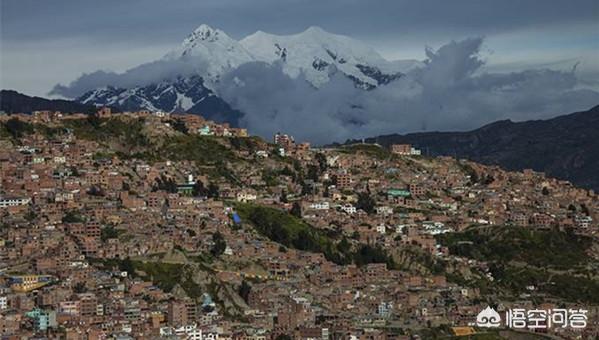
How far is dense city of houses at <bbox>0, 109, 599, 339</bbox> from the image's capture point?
70750 millimetres

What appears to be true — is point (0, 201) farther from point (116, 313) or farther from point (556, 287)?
point (556, 287)

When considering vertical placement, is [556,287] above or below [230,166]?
below

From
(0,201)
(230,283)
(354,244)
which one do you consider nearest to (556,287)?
(354,244)

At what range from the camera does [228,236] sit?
8938cm

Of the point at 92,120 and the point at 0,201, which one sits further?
the point at 92,120

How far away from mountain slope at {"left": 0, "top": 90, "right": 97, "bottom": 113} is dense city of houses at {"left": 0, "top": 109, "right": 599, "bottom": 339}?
43773 millimetres

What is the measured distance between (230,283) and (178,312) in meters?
9.28

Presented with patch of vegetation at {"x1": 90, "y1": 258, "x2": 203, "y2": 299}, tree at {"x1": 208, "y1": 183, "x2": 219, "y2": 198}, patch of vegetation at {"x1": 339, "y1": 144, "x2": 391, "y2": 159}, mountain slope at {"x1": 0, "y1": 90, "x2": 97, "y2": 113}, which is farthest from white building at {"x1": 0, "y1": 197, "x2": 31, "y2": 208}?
mountain slope at {"x1": 0, "y1": 90, "x2": 97, "y2": 113}

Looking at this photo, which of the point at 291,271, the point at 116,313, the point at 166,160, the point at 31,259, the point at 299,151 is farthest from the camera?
the point at 299,151

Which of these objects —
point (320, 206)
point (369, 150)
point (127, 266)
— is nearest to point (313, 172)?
point (320, 206)

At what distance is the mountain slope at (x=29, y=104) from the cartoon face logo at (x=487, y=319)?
3901 inches

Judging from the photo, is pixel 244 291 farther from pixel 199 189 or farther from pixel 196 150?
pixel 196 150

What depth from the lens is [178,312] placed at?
69.9m

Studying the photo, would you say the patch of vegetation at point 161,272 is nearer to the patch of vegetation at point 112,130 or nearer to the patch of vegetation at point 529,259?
the patch of vegetation at point 529,259
